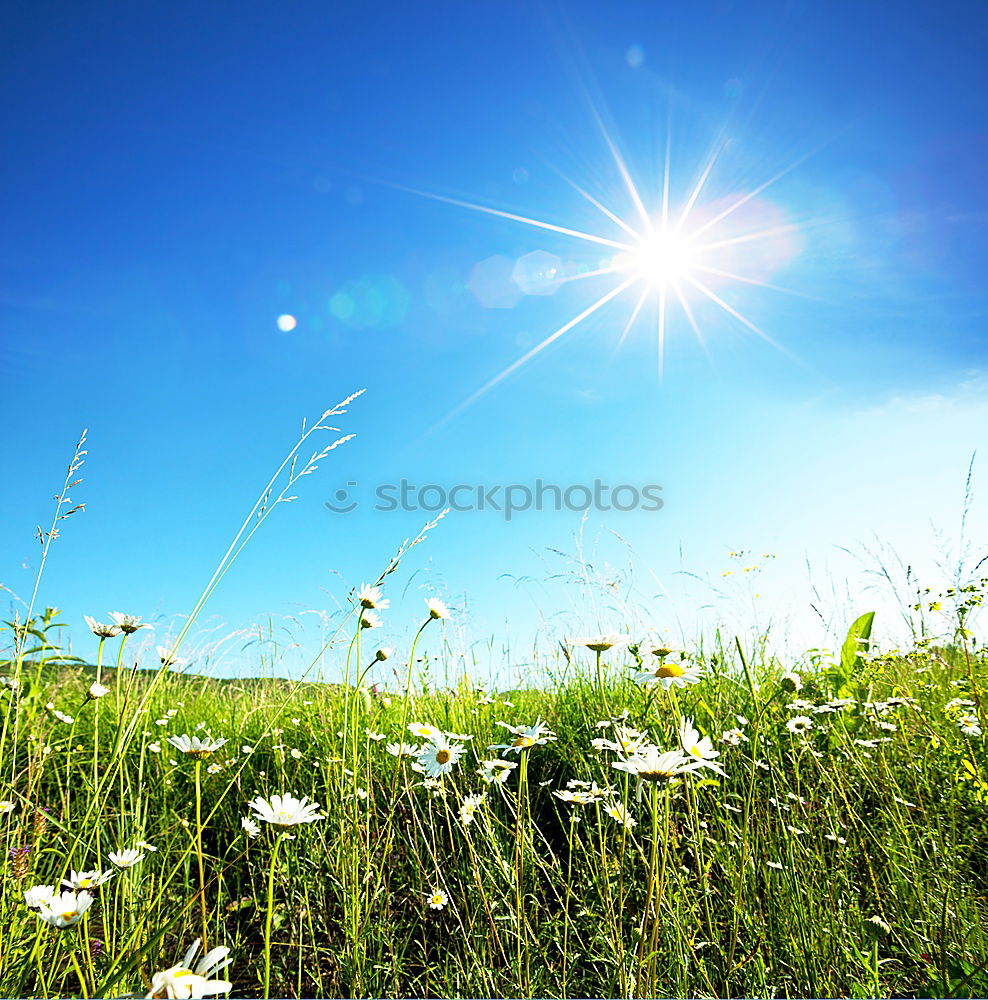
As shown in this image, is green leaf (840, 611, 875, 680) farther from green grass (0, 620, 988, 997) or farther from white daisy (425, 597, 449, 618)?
white daisy (425, 597, 449, 618)

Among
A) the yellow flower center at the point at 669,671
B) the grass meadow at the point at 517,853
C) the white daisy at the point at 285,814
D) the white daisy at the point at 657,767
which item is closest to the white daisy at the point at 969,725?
the grass meadow at the point at 517,853

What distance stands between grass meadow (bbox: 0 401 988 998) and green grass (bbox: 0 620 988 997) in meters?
0.01

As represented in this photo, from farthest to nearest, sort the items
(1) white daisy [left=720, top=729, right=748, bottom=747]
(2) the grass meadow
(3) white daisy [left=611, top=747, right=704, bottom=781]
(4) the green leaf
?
(4) the green leaf → (1) white daisy [left=720, top=729, right=748, bottom=747] → (2) the grass meadow → (3) white daisy [left=611, top=747, right=704, bottom=781]

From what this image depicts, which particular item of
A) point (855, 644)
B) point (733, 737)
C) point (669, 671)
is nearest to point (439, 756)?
point (669, 671)

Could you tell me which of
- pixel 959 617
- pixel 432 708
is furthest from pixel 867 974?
pixel 432 708

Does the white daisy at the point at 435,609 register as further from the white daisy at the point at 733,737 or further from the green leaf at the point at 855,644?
the green leaf at the point at 855,644

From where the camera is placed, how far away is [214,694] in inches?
159

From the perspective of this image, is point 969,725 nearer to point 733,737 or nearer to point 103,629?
point 733,737

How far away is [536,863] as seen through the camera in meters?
1.92

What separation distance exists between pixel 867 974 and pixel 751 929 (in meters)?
0.24

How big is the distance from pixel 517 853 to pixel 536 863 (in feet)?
1.55

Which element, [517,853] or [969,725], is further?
[969,725]

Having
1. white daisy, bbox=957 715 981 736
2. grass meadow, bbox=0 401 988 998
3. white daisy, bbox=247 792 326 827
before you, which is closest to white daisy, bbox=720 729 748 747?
grass meadow, bbox=0 401 988 998

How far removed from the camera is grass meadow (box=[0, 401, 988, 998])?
1.42m
